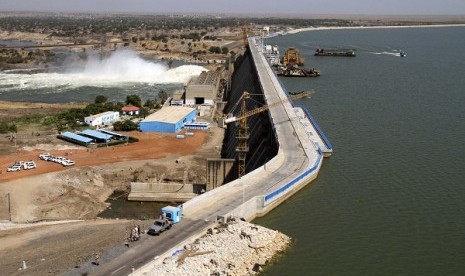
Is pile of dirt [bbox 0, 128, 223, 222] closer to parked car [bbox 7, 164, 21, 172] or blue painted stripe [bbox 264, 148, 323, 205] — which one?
parked car [bbox 7, 164, 21, 172]

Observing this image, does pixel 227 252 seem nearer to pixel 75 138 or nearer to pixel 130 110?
pixel 75 138

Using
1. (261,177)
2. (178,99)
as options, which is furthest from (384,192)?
(178,99)

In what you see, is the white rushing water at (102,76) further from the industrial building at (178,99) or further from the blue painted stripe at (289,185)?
the blue painted stripe at (289,185)

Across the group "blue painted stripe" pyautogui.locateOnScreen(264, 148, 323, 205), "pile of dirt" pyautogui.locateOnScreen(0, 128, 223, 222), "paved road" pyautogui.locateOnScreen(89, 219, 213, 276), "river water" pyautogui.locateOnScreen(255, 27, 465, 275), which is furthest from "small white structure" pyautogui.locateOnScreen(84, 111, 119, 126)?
"paved road" pyautogui.locateOnScreen(89, 219, 213, 276)

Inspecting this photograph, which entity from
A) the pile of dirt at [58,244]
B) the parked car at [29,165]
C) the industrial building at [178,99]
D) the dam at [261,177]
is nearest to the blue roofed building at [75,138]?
the parked car at [29,165]

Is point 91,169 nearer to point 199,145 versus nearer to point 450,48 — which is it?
point 199,145

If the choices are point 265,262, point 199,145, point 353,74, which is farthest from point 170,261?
point 353,74
